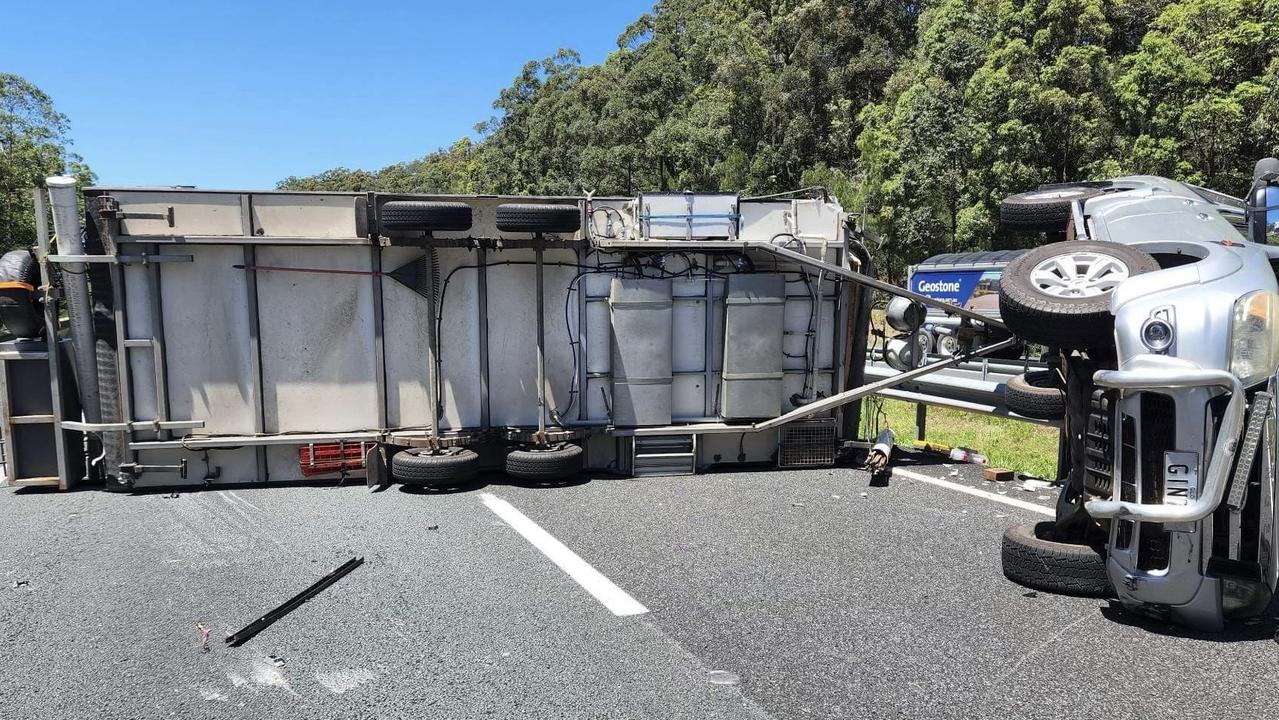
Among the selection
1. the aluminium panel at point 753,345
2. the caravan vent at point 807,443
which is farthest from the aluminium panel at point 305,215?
the caravan vent at point 807,443

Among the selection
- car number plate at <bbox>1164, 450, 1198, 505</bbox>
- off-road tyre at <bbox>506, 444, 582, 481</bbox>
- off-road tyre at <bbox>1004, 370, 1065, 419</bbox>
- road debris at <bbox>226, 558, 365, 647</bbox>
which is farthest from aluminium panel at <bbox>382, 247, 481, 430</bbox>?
car number plate at <bbox>1164, 450, 1198, 505</bbox>

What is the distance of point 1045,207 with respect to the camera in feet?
18.2

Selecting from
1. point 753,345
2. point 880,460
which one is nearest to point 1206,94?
point 880,460

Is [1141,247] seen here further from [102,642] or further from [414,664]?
[102,642]

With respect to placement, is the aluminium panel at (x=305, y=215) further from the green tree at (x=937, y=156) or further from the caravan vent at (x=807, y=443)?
the green tree at (x=937, y=156)

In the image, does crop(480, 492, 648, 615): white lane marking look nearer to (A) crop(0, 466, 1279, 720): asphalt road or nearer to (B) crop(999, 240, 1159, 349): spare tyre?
(A) crop(0, 466, 1279, 720): asphalt road

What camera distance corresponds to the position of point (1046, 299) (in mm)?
4234

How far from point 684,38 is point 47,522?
42074 millimetres

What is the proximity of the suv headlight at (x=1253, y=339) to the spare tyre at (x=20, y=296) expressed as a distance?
8.51 m

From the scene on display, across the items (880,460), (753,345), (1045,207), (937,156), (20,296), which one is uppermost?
(937,156)

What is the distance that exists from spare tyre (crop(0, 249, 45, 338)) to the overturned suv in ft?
25.0

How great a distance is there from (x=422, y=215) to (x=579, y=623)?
3893 millimetres

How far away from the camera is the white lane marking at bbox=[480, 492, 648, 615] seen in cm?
446

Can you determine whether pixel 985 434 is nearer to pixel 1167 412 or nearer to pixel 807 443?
pixel 807 443
